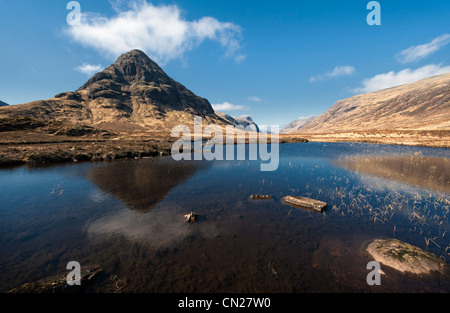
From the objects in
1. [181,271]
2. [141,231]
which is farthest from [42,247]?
[181,271]

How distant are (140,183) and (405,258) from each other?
25.0m

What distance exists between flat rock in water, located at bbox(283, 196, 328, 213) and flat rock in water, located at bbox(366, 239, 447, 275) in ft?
15.9

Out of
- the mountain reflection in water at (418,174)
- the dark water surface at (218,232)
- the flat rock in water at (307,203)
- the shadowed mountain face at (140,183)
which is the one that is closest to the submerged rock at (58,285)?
the dark water surface at (218,232)

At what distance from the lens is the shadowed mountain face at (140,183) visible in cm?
1734

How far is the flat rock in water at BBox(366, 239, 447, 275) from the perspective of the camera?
7977mm

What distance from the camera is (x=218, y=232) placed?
11828 millimetres

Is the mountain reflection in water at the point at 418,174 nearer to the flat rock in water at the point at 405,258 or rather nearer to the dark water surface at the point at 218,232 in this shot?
the dark water surface at the point at 218,232

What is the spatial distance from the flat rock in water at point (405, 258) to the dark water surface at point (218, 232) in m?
0.56

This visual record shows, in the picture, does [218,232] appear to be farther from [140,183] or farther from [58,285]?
[140,183]

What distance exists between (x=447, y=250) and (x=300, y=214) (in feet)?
25.1

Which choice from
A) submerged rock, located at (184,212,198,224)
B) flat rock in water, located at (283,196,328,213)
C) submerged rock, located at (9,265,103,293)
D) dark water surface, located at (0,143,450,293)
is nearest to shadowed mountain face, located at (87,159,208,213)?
dark water surface, located at (0,143,450,293)

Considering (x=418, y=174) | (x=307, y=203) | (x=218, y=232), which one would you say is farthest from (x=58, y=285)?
(x=418, y=174)

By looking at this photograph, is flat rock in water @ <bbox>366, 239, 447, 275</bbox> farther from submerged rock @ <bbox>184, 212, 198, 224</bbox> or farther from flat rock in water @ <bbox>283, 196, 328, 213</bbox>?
submerged rock @ <bbox>184, 212, 198, 224</bbox>
